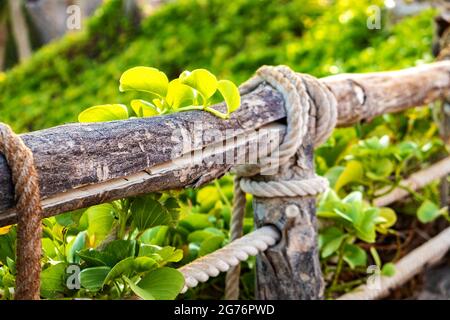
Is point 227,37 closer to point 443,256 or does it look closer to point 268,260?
point 443,256

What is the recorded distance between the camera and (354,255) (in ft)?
5.23

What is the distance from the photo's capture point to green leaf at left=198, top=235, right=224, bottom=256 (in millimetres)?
1352

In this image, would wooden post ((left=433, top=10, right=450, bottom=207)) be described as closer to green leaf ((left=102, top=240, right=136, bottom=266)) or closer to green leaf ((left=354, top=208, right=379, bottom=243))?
green leaf ((left=354, top=208, right=379, bottom=243))

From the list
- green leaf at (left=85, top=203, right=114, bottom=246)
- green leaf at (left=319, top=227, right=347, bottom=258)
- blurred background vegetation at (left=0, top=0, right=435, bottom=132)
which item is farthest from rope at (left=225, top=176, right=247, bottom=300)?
blurred background vegetation at (left=0, top=0, right=435, bottom=132)

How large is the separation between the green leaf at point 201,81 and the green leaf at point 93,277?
30 centimetres

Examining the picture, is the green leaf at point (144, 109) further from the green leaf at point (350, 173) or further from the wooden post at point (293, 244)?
the green leaf at point (350, 173)

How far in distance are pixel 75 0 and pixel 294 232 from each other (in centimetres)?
1040

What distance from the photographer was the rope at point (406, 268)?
1615 mm

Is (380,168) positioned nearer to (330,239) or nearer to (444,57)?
(330,239)

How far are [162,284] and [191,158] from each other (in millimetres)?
197

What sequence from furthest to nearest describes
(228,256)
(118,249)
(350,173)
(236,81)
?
(236,81) < (350,173) < (228,256) < (118,249)

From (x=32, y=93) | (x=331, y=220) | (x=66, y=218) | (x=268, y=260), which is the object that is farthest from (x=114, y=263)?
A: (x=32, y=93)

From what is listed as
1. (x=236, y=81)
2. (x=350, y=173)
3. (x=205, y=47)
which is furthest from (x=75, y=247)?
(x=205, y=47)

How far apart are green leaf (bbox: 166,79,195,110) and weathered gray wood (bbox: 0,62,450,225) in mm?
36
